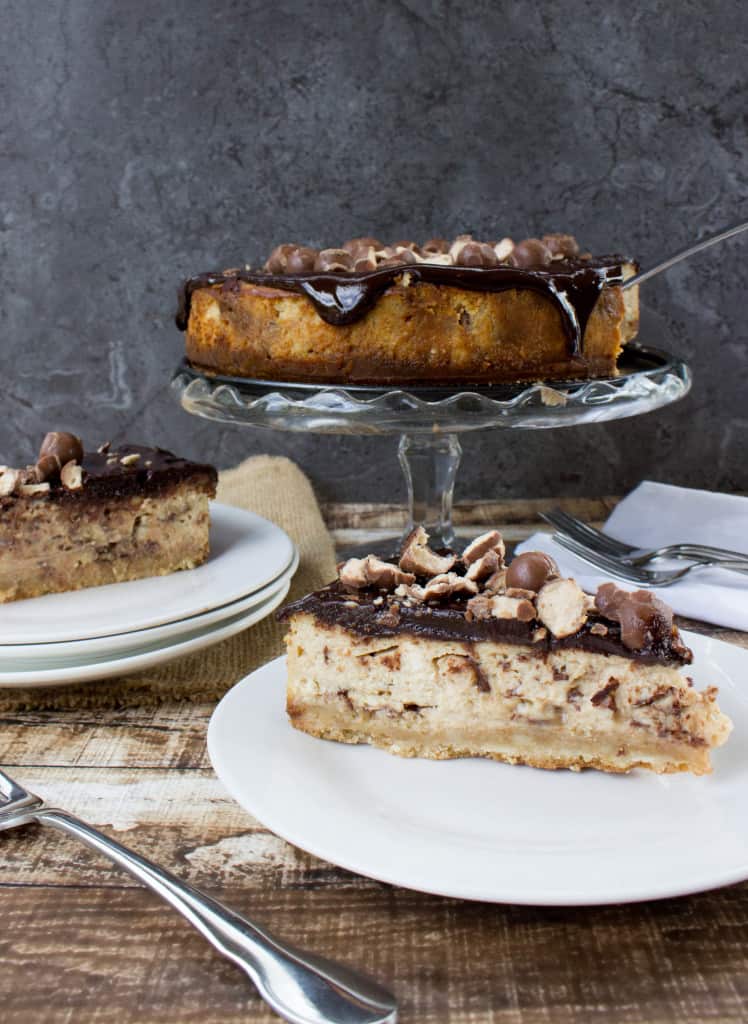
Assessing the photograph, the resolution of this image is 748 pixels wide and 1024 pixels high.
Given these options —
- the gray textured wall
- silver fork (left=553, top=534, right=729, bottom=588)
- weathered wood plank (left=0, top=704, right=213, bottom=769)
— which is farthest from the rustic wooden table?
the gray textured wall

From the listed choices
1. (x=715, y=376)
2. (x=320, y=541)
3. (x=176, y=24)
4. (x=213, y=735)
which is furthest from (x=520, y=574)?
(x=176, y=24)

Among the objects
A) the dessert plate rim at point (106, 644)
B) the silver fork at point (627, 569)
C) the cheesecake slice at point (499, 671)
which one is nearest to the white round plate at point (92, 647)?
the dessert plate rim at point (106, 644)

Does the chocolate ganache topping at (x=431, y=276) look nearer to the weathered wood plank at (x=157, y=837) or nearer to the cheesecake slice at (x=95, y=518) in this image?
the cheesecake slice at (x=95, y=518)

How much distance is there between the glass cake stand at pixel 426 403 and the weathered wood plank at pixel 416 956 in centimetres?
86

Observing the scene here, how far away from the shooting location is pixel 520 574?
1.47m

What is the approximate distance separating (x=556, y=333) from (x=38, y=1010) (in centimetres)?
137

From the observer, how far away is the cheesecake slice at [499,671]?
4.62 ft

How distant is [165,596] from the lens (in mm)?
2004

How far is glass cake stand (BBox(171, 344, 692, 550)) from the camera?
189cm

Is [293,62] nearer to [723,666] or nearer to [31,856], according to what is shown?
[723,666]

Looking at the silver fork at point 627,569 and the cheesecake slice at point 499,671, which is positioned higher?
the cheesecake slice at point 499,671

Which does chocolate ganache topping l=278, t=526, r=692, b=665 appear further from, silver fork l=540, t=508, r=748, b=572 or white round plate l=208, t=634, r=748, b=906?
silver fork l=540, t=508, r=748, b=572

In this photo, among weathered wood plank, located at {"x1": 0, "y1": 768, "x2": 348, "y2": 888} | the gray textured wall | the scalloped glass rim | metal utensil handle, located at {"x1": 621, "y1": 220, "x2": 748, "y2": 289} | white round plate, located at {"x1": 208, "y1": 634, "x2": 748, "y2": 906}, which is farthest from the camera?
the gray textured wall

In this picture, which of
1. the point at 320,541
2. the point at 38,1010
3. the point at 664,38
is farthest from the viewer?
the point at 664,38
